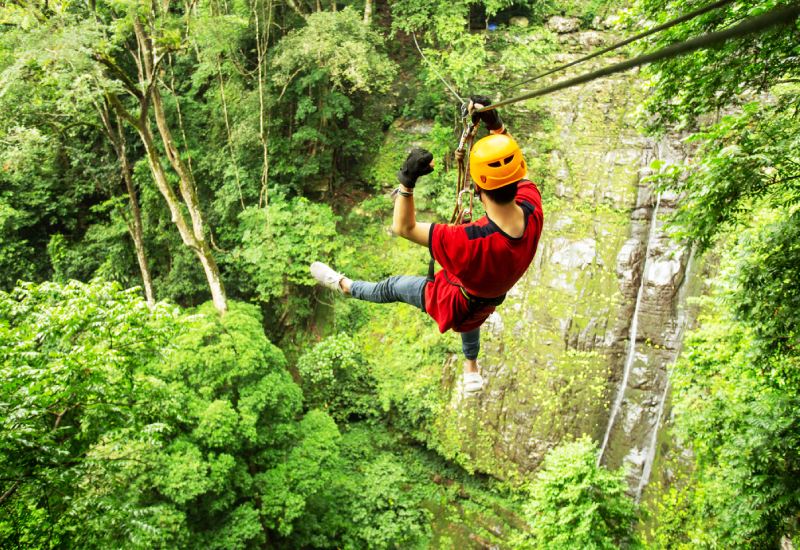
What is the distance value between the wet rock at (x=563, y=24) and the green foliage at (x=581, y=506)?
10.1m

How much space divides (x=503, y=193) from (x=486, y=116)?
86 centimetres

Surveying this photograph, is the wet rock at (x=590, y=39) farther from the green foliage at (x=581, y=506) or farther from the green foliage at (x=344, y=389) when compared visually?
the green foliage at (x=581, y=506)

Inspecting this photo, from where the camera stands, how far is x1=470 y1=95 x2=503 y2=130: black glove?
113 inches

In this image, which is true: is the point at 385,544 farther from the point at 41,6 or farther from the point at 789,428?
the point at 41,6

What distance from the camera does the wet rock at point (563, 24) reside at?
12.4m

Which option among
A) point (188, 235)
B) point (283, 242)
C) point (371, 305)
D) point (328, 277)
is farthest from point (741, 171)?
point (371, 305)

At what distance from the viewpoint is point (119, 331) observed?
5.04m

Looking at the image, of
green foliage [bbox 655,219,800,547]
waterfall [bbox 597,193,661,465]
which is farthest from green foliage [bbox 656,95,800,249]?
waterfall [bbox 597,193,661,465]

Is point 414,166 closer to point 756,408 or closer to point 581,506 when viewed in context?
point 756,408

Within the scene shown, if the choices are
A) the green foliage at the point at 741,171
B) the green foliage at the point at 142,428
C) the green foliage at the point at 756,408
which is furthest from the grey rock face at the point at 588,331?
the green foliage at the point at 741,171

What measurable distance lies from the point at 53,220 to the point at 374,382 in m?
8.69

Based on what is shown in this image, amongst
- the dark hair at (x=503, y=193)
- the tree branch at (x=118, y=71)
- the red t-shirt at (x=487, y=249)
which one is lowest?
the red t-shirt at (x=487, y=249)

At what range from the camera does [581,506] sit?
6680mm

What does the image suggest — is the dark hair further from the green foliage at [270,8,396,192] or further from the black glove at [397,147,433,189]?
the green foliage at [270,8,396,192]
